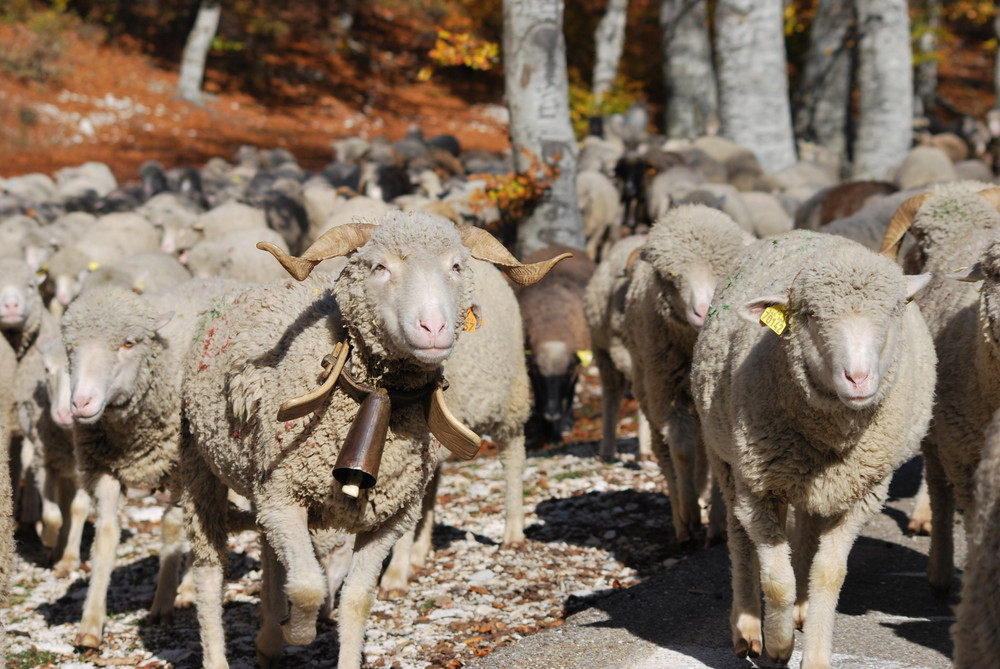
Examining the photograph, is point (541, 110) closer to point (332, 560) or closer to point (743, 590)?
point (332, 560)

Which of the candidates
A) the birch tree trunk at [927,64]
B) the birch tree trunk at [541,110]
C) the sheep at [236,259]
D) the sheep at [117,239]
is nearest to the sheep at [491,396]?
the sheep at [236,259]

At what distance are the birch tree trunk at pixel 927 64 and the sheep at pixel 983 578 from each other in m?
30.9

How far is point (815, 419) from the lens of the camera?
14.6ft

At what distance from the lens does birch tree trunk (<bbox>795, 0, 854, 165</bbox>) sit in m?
23.7

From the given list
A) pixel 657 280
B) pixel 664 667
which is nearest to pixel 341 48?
pixel 657 280

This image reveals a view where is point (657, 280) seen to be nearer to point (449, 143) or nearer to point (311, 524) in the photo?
point (311, 524)

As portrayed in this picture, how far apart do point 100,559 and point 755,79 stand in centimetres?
1637

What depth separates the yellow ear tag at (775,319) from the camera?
14.6 ft

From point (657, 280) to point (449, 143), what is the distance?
65.5 feet

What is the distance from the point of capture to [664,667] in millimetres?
4742

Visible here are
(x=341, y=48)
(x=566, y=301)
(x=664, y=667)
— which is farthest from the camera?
(x=341, y=48)

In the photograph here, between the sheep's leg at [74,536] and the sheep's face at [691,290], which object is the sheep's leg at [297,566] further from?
the sheep's leg at [74,536]

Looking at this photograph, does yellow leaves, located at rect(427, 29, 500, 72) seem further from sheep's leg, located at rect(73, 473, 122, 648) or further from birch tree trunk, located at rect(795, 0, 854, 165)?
birch tree trunk, located at rect(795, 0, 854, 165)

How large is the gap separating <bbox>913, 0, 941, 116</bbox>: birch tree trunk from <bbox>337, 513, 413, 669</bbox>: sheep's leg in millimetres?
30362
